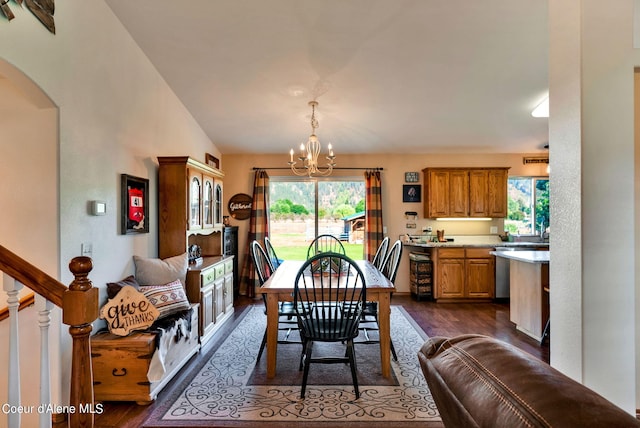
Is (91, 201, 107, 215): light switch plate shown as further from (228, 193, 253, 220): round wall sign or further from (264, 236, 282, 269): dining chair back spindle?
(228, 193, 253, 220): round wall sign

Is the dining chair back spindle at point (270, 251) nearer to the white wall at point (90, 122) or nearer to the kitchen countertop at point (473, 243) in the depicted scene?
the white wall at point (90, 122)

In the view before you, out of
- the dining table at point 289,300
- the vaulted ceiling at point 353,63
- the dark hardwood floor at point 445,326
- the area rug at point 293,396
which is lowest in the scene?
the dark hardwood floor at point 445,326

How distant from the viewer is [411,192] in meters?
5.17

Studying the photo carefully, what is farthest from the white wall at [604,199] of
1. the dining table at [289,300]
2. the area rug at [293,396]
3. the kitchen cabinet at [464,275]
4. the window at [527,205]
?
the window at [527,205]

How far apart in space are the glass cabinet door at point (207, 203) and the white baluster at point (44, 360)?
262 cm

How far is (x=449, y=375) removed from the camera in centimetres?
68

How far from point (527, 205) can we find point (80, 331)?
6.12 meters

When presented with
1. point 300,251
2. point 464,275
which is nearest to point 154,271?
point 300,251

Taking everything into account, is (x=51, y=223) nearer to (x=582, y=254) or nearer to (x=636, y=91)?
(x=582, y=254)

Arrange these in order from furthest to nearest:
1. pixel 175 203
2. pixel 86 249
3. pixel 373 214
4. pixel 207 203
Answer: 1. pixel 373 214
2. pixel 207 203
3. pixel 175 203
4. pixel 86 249

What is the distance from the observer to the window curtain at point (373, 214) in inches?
198

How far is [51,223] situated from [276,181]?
3.51m

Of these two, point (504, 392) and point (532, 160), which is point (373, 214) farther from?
point (504, 392)

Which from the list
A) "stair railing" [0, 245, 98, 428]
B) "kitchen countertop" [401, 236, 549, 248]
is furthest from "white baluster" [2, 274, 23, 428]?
"kitchen countertop" [401, 236, 549, 248]
